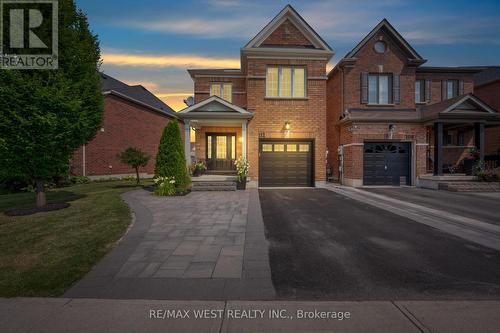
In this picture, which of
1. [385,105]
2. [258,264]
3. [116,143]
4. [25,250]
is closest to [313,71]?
[385,105]

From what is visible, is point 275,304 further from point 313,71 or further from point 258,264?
point 313,71

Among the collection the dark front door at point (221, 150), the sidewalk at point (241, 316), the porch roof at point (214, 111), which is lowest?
the sidewalk at point (241, 316)

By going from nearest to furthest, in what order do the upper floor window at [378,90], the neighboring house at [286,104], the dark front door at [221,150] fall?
the neighboring house at [286,104], the dark front door at [221,150], the upper floor window at [378,90]

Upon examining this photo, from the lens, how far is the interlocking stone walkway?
3154 mm

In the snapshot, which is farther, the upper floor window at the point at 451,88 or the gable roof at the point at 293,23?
the upper floor window at the point at 451,88

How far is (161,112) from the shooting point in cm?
2750

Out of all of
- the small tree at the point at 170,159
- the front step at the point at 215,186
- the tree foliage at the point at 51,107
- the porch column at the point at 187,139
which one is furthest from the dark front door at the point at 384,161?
the tree foliage at the point at 51,107

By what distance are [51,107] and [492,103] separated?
31564mm

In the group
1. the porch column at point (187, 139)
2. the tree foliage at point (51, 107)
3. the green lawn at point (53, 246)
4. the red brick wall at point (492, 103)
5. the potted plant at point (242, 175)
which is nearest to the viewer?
the green lawn at point (53, 246)

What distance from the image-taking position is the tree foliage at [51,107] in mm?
6867

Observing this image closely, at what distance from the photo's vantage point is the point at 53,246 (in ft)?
15.3

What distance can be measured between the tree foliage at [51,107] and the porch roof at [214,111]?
536cm

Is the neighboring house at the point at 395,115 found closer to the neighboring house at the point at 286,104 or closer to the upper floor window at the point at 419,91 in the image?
the upper floor window at the point at 419,91

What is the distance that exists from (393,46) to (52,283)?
21.4 m
